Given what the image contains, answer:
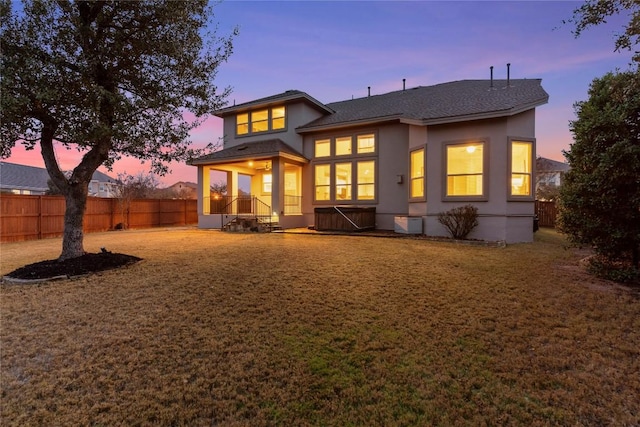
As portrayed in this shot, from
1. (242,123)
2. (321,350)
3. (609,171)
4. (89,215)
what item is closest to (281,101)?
(242,123)

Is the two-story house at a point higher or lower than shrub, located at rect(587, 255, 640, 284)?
higher

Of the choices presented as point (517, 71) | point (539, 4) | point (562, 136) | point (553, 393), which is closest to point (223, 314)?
point (553, 393)

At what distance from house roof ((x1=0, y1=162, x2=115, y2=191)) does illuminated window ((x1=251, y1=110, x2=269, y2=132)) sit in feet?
91.9

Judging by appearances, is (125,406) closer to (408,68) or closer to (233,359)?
(233,359)

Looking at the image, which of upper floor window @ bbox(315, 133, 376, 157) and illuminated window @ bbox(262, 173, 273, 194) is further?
illuminated window @ bbox(262, 173, 273, 194)

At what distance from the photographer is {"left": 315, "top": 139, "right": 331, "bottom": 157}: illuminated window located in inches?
564

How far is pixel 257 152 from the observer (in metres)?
13.5

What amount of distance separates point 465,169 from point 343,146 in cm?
560

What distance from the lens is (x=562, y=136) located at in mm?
20359

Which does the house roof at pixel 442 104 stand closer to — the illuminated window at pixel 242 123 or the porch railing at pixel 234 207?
the illuminated window at pixel 242 123

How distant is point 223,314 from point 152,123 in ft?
16.8

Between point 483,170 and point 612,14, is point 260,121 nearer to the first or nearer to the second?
point 483,170

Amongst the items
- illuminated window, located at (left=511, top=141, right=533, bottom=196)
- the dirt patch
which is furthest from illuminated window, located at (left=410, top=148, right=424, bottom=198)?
the dirt patch

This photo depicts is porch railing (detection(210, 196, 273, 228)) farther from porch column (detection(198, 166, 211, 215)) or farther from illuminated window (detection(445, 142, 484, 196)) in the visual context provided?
illuminated window (detection(445, 142, 484, 196))
